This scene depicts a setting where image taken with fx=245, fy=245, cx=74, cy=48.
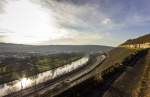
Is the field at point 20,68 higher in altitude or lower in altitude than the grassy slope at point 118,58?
lower

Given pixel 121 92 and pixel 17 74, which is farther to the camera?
pixel 17 74

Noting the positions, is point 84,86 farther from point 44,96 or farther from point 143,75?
point 44,96

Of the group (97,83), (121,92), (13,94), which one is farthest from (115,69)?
(13,94)

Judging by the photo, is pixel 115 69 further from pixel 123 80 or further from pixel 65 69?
pixel 65 69

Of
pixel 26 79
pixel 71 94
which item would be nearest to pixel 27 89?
pixel 26 79

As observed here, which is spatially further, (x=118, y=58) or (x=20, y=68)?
(x=20, y=68)

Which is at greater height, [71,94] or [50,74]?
[71,94]

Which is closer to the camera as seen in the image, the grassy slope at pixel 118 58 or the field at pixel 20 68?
the grassy slope at pixel 118 58

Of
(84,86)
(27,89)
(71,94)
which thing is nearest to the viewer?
(71,94)

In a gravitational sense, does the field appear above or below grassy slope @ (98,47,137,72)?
below

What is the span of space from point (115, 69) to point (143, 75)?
1164cm

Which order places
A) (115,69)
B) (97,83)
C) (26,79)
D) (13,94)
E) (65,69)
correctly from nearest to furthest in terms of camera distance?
(97,83)
(115,69)
(13,94)
(26,79)
(65,69)

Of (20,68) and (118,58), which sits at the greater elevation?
(118,58)

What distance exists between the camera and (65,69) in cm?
11062
